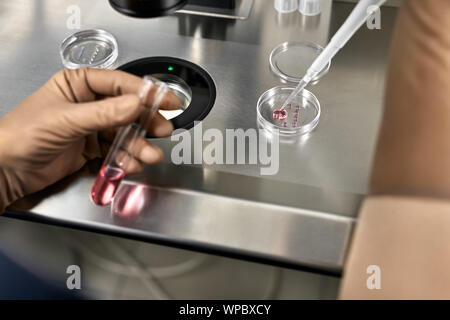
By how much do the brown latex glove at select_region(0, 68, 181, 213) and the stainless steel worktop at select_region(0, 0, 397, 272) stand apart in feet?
0.15

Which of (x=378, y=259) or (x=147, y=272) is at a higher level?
(x=378, y=259)

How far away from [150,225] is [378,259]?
1.53ft

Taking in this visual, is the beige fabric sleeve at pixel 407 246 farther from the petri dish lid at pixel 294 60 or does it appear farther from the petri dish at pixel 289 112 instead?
the petri dish lid at pixel 294 60

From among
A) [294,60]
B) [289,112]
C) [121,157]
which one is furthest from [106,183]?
[294,60]

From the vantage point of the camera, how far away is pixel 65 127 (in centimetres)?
113

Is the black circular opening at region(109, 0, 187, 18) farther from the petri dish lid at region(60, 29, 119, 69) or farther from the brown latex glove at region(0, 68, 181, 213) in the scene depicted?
the petri dish lid at region(60, 29, 119, 69)

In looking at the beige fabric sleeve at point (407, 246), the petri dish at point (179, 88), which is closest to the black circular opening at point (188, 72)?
the petri dish at point (179, 88)

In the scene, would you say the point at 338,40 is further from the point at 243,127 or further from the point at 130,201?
the point at 130,201

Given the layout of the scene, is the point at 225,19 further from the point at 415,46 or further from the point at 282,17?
the point at 415,46

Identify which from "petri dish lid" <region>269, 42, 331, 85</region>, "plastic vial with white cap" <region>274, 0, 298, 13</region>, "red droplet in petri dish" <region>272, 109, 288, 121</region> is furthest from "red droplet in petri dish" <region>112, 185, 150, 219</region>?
"plastic vial with white cap" <region>274, 0, 298, 13</region>

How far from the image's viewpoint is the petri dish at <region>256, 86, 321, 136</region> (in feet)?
4.27

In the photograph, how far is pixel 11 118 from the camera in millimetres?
1173
